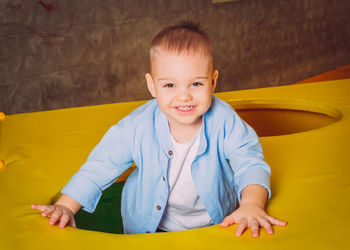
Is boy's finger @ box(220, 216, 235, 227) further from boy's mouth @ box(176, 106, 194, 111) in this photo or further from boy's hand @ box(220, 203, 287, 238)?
boy's mouth @ box(176, 106, 194, 111)

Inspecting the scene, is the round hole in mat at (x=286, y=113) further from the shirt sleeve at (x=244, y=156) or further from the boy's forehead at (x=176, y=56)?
the boy's forehead at (x=176, y=56)

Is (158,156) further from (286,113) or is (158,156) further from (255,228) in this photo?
(286,113)

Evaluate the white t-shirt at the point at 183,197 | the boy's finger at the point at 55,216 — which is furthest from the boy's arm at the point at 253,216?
the boy's finger at the point at 55,216

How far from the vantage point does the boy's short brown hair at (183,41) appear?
94cm

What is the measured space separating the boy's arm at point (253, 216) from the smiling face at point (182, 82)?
228 millimetres

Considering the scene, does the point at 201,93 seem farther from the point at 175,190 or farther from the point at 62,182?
the point at 62,182

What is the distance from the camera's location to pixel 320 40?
4988 millimetres

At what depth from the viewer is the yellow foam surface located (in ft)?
2.52

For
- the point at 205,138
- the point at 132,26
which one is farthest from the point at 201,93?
the point at 132,26

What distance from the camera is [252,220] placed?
803 millimetres

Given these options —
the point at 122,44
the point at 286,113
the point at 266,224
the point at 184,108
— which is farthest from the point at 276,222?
the point at 122,44

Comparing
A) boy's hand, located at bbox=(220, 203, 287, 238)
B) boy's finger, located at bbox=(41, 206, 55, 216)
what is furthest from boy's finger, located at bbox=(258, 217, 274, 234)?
boy's finger, located at bbox=(41, 206, 55, 216)

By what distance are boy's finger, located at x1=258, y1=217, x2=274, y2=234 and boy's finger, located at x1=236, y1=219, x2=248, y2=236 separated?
0.03 meters

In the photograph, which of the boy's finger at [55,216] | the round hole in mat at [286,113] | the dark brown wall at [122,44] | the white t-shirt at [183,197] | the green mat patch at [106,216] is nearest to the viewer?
the boy's finger at [55,216]
